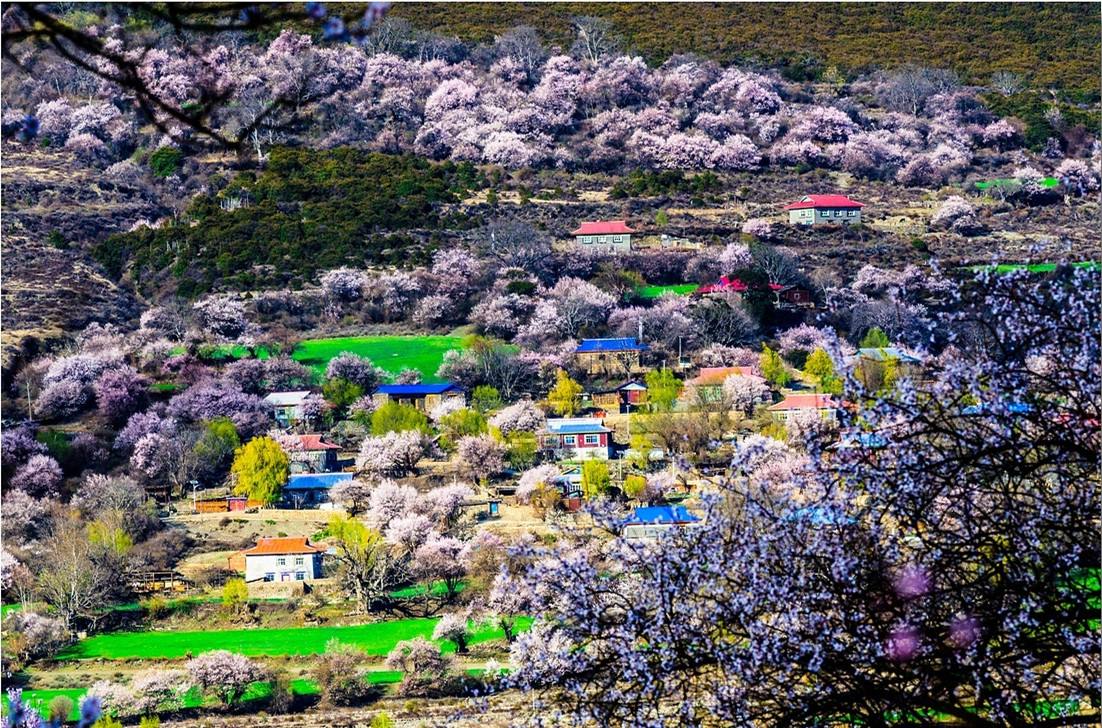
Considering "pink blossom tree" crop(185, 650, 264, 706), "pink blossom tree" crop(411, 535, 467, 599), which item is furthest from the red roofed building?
"pink blossom tree" crop(185, 650, 264, 706)

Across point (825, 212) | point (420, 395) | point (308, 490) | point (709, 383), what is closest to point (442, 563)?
point (308, 490)

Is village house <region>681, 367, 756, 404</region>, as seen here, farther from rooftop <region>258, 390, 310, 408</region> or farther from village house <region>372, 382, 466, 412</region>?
rooftop <region>258, 390, 310, 408</region>

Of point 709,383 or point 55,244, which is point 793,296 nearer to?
point 709,383

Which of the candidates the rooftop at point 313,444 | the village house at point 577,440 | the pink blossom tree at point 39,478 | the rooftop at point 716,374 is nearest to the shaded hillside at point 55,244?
the pink blossom tree at point 39,478

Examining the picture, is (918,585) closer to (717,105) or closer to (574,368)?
(574,368)

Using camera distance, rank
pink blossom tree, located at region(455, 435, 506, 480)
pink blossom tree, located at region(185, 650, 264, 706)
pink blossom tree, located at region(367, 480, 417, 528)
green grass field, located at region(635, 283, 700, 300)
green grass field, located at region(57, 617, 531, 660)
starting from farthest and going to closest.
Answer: green grass field, located at region(635, 283, 700, 300) < pink blossom tree, located at region(455, 435, 506, 480) < pink blossom tree, located at region(367, 480, 417, 528) < green grass field, located at region(57, 617, 531, 660) < pink blossom tree, located at region(185, 650, 264, 706)

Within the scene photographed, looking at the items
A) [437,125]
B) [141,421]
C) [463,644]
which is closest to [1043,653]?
[463,644]

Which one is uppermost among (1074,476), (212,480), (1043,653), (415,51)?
(1074,476)

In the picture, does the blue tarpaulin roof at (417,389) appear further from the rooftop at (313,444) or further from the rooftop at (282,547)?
the rooftop at (282,547)
